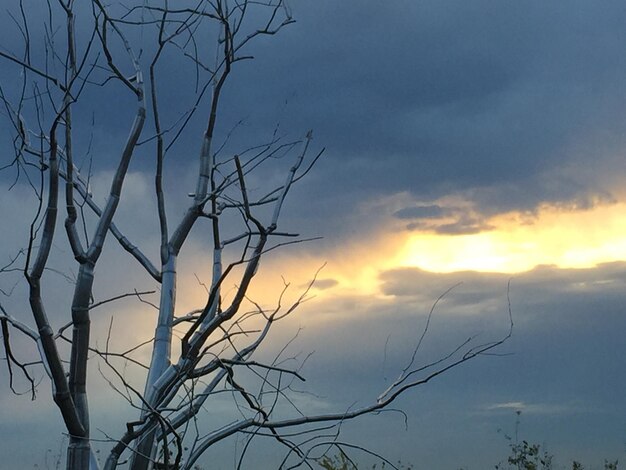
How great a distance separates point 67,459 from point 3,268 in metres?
1.87

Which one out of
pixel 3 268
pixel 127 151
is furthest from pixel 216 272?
pixel 3 268

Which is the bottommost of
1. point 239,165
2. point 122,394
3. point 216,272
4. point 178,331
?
point 122,394

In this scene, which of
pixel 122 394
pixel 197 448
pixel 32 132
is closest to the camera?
pixel 122 394

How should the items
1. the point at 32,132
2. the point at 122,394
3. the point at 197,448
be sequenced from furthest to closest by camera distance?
the point at 32,132 < the point at 197,448 < the point at 122,394

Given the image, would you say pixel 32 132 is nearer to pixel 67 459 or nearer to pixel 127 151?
Result: pixel 127 151

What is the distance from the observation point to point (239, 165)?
6.34 metres

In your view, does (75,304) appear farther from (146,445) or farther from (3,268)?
(3,268)

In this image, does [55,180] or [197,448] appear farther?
[197,448]

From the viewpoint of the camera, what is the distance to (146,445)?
228 inches

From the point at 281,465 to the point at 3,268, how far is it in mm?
2543

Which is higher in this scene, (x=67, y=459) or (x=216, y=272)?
(x=216, y=272)

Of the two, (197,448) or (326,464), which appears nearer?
(197,448)

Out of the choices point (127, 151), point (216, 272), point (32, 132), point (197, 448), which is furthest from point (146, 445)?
point (32, 132)

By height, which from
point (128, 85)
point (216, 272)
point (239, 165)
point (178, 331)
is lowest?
point (178, 331)
